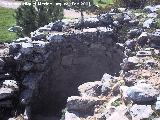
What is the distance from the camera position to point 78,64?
895 inches

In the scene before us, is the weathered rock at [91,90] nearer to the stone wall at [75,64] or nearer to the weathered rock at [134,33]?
the stone wall at [75,64]

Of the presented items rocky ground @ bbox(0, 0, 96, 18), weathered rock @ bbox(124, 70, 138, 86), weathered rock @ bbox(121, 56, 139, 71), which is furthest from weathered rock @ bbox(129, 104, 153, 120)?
rocky ground @ bbox(0, 0, 96, 18)

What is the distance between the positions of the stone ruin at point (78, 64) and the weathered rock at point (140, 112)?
2250mm

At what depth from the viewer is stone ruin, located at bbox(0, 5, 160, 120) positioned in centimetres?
1716

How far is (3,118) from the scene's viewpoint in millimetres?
19766

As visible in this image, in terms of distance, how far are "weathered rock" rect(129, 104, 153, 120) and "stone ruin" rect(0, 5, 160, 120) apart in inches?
88.6

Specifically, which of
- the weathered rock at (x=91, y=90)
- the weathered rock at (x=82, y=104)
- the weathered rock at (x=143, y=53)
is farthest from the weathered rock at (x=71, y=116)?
the weathered rock at (x=143, y=53)

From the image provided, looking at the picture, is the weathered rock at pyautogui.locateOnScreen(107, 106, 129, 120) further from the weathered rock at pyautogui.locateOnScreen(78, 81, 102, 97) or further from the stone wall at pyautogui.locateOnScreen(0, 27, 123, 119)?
the stone wall at pyautogui.locateOnScreen(0, 27, 123, 119)

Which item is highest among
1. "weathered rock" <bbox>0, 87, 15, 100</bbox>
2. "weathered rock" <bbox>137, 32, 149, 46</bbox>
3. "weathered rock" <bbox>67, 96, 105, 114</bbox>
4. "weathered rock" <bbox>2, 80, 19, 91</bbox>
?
"weathered rock" <bbox>137, 32, 149, 46</bbox>

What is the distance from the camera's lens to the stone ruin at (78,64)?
17.2 meters

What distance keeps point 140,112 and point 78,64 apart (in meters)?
9.56

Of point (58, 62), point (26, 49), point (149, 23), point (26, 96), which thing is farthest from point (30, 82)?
point (149, 23)

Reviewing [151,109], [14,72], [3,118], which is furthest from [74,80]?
[151,109]

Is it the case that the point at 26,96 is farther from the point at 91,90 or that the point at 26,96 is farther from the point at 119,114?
the point at 119,114
